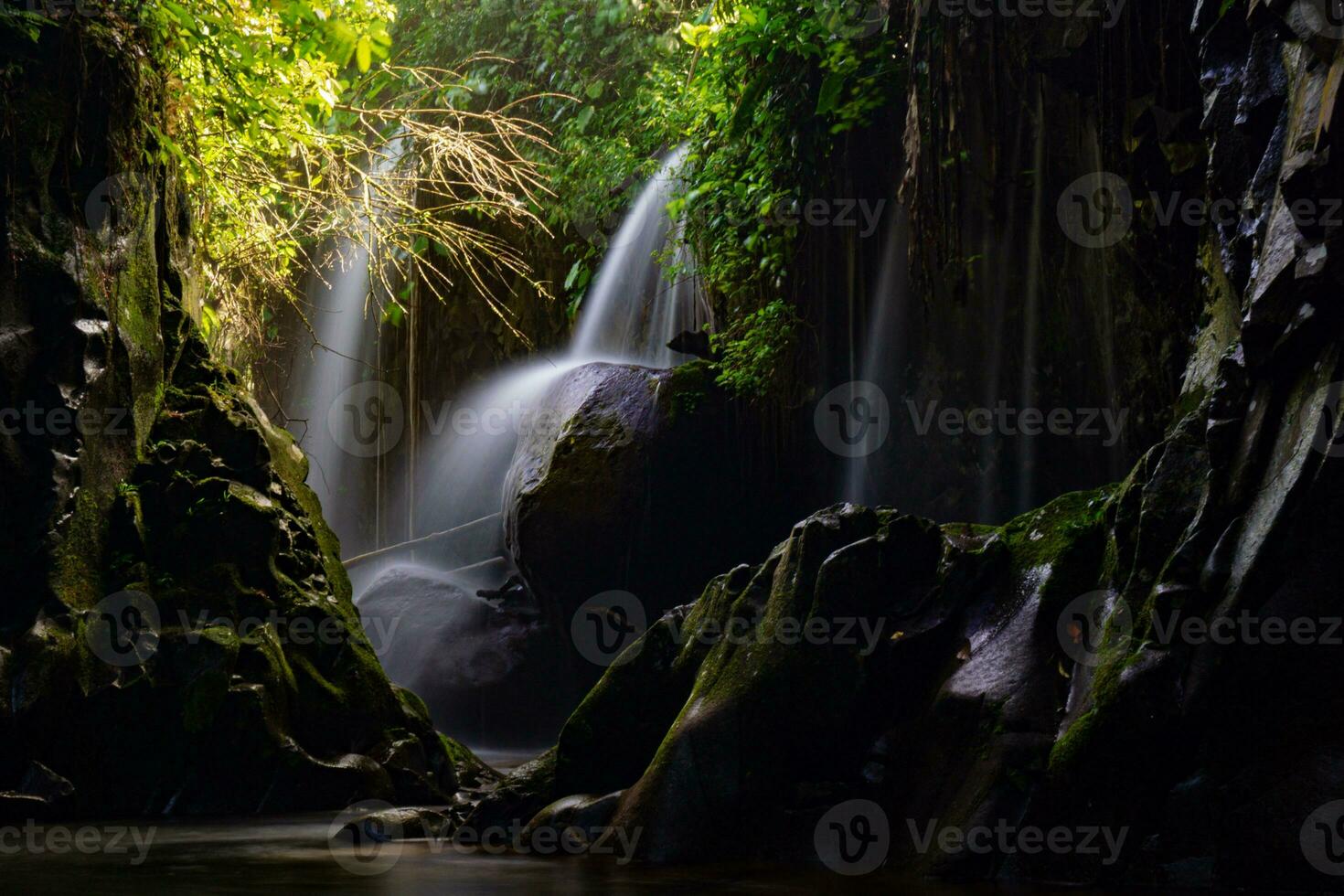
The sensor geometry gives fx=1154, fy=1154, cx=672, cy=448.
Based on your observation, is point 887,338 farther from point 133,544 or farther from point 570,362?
point 133,544

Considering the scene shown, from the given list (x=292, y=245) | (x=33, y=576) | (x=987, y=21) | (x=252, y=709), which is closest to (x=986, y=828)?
(x=252, y=709)

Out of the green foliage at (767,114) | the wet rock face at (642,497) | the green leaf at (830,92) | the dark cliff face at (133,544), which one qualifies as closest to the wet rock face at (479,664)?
the wet rock face at (642,497)

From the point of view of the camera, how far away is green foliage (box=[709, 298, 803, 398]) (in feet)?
29.8

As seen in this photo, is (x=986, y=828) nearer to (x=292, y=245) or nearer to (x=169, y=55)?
(x=169, y=55)

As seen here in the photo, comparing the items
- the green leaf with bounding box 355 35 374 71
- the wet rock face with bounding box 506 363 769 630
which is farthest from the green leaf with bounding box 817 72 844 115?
the green leaf with bounding box 355 35 374 71

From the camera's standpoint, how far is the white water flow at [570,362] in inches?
461

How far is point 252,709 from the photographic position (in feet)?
21.3

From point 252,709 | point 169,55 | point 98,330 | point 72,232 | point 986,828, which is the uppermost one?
point 169,55

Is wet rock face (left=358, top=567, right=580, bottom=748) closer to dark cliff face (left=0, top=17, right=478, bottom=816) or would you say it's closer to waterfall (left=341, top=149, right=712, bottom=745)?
waterfall (left=341, top=149, right=712, bottom=745)

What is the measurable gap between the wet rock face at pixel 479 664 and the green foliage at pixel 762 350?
3081mm

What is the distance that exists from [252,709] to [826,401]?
4.97 metres

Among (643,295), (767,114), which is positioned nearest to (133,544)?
(767,114)

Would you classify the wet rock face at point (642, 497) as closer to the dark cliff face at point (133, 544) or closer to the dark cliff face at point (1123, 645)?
the dark cliff face at point (133, 544)

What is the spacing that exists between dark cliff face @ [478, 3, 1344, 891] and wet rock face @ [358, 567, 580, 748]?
486 cm
